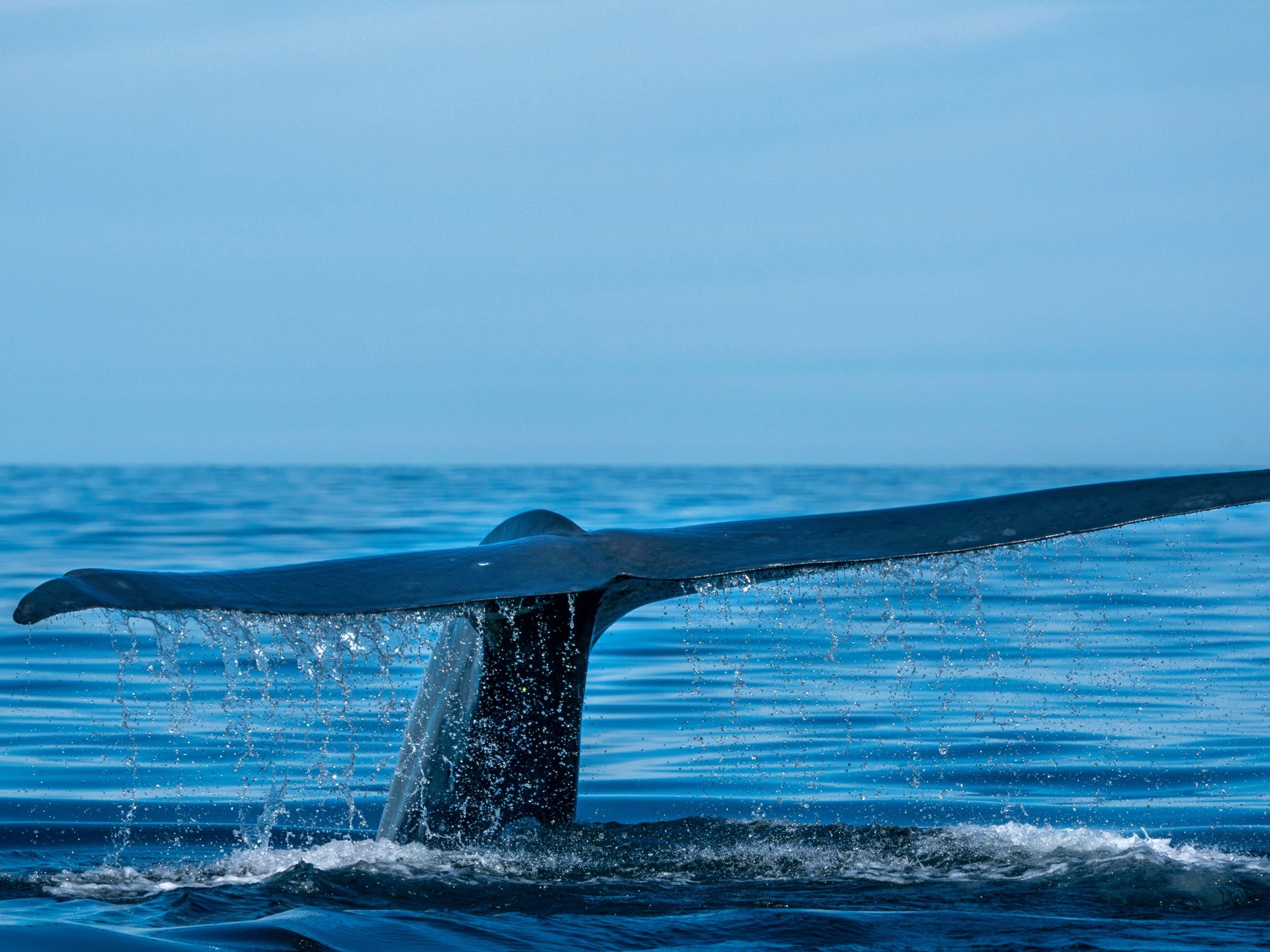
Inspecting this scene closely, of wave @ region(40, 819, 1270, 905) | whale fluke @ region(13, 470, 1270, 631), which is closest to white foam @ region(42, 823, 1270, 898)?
wave @ region(40, 819, 1270, 905)

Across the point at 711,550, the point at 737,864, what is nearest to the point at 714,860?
the point at 737,864

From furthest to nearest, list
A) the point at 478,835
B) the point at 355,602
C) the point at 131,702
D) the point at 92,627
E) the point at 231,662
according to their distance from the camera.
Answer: the point at 92,627, the point at 131,702, the point at 478,835, the point at 231,662, the point at 355,602

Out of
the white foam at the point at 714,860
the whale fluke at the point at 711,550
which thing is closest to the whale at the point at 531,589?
the whale fluke at the point at 711,550

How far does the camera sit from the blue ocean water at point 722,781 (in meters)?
4.34

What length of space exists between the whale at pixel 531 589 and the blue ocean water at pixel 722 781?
10 cm

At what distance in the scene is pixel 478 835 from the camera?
16.6 ft

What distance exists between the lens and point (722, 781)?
7988 mm

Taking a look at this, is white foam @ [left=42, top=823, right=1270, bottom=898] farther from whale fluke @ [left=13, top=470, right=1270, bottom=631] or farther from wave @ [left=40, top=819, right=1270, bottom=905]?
whale fluke @ [left=13, top=470, right=1270, bottom=631]

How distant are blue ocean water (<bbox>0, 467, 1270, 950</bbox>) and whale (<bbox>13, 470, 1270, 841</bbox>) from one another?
97mm

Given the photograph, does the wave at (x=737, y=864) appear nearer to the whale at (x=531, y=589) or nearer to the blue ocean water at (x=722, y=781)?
the blue ocean water at (x=722, y=781)

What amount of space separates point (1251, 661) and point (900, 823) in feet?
19.9

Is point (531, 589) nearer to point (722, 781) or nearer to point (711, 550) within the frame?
point (711, 550)

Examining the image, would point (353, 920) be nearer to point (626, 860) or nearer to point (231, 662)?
point (231, 662)

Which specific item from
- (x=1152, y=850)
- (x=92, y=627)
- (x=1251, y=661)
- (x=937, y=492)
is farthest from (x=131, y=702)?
(x=937, y=492)
